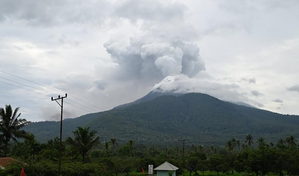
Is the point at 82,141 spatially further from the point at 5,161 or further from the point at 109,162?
the point at 109,162

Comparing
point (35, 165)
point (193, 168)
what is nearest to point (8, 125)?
point (35, 165)

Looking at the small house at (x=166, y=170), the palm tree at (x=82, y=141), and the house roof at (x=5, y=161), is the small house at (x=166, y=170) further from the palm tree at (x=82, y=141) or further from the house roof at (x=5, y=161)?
the house roof at (x=5, y=161)

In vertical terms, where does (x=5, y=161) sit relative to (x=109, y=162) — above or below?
above

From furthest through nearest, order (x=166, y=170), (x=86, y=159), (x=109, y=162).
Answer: (x=109, y=162), (x=86, y=159), (x=166, y=170)

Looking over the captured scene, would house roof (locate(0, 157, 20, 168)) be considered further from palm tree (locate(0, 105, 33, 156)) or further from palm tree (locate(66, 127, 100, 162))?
palm tree (locate(66, 127, 100, 162))

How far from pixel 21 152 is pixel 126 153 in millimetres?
34559

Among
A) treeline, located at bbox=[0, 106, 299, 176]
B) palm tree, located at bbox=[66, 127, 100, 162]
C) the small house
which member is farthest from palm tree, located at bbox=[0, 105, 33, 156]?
the small house

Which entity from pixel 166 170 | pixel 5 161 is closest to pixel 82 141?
pixel 5 161

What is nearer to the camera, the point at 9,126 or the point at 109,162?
the point at 9,126

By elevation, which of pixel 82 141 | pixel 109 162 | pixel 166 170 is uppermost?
pixel 82 141

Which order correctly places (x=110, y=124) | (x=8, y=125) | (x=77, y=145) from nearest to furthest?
(x=8, y=125) < (x=77, y=145) < (x=110, y=124)

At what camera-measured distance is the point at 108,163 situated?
48031 mm

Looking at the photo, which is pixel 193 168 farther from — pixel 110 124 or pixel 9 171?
pixel 110 124

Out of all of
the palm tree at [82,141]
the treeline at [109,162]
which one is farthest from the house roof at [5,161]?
the palm tree at [82,141]
